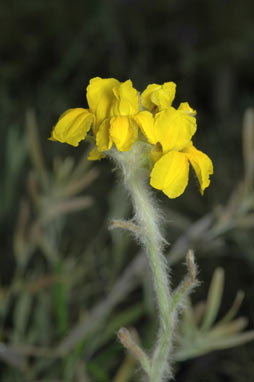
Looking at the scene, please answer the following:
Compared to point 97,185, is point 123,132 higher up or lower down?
lower down

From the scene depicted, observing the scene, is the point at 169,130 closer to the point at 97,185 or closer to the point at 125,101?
the point at 125,101

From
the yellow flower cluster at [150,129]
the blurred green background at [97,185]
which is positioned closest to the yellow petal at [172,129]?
the yellow flower cluster at [150,129]

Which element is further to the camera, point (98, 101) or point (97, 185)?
point (97, 185)

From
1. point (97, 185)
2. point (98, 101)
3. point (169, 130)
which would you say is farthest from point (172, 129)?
point (97, 185)

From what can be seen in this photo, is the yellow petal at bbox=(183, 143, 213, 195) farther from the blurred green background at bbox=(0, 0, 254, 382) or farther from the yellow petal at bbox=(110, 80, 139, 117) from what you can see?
the blurred green background at bbox=(0, 0, 254, 382)

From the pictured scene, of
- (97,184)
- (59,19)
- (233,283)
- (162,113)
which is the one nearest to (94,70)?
(59,19)

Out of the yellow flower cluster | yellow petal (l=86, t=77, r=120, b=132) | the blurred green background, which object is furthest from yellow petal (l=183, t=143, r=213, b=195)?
the blurred green background

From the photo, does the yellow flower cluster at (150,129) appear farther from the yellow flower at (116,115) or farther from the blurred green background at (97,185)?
the blurred green background at (97,185)

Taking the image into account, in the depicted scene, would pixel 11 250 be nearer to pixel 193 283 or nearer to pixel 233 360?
pixel 233 360

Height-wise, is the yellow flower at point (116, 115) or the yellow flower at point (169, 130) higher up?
the yellow flower at point (116, 115)
